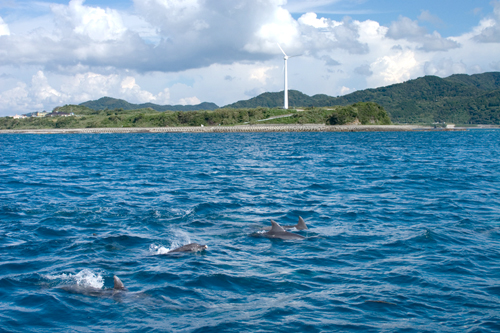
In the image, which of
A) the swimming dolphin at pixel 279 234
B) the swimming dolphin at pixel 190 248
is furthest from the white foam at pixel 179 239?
the swimming dolphin at pixel 279 234

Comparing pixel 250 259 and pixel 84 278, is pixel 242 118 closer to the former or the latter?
pixel 250 259

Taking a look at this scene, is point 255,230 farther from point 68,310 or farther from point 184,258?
point 68,310

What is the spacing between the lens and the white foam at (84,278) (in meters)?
11.5

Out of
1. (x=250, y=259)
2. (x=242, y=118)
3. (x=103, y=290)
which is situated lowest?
(x=250, y=259)

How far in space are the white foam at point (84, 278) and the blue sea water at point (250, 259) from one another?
0.06m

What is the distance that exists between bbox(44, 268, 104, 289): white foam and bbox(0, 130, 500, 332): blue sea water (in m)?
0.06

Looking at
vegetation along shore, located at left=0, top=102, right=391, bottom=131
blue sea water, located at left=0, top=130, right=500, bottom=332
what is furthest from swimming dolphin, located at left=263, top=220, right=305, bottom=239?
vegetation along shore, located at left=0, top=102, right=391, bottom=131

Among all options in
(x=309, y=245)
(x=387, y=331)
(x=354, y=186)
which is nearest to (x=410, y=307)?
(x=387, y=331)

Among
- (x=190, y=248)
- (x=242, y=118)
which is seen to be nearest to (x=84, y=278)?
(x=190, y=248)

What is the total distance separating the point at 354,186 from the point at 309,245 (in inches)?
558

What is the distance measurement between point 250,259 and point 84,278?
5.10 m

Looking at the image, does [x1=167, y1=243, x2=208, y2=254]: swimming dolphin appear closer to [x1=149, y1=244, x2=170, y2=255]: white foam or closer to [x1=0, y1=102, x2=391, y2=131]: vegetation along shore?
[x1=149, y1=244, x2=170, y2=255]: white foam

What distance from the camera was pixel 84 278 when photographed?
11875 millimetres

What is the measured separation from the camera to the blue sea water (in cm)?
961
